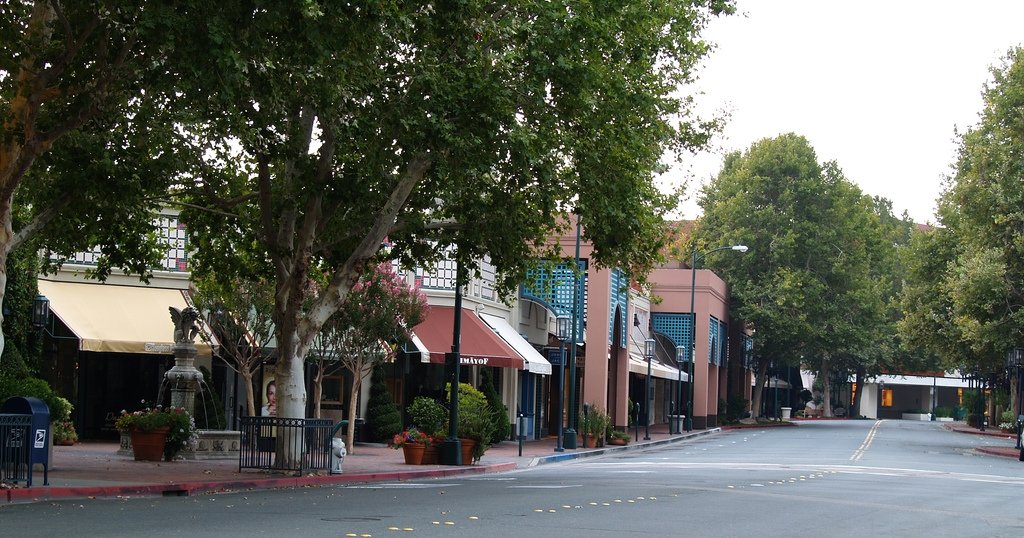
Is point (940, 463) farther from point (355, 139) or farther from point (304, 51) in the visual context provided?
point (304, 51)

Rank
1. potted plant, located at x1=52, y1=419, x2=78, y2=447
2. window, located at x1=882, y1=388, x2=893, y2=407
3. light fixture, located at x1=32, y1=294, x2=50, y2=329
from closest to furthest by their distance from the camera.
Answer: potted plant, located at x1=52, y1=419, x2=78, y2=447
light fixture, located at x1=32, y1=294, x2=50, y2=329
window, located at x1=882, y1=388, x2=893, y2=407

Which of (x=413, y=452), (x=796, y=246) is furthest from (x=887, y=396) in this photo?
(x=413, y=452)

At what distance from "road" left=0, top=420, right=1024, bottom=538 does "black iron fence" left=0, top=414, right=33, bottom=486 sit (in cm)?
147

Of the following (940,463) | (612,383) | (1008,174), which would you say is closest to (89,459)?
(940,463)

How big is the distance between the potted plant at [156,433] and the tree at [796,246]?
50.1 m

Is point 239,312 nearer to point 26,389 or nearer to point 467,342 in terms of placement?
point 26,389

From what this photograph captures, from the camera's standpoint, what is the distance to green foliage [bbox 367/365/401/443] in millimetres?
35188

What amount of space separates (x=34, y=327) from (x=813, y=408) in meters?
85.7

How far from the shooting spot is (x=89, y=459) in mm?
24328

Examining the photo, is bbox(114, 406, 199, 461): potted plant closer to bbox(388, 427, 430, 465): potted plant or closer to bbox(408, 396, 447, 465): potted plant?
bbox(388, 427, 430, 465): potted plant

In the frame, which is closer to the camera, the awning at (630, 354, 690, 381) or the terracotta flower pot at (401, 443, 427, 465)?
the terracotta flower pot at (401, 443, 427, 465)

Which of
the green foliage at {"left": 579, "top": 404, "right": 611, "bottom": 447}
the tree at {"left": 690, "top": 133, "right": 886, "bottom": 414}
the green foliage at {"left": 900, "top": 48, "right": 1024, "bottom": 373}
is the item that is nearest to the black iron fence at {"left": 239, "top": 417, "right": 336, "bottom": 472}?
the green foliage at {"left": 579, "top": 404, "right": 611, "bottom": 447}

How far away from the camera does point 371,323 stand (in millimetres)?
29812

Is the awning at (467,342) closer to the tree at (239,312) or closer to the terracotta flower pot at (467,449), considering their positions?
the terracotta flower pot at (467,449)
